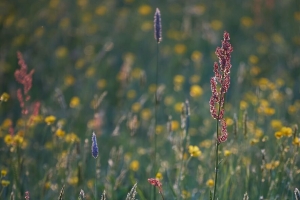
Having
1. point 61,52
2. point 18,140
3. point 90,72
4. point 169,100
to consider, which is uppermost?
point 61,52

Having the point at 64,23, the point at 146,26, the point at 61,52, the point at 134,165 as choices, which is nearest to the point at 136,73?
the point at 61,52

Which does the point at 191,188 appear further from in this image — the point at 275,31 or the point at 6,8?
the point at 6,8

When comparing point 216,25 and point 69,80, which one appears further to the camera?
point 216,25

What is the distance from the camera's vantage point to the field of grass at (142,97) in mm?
2875

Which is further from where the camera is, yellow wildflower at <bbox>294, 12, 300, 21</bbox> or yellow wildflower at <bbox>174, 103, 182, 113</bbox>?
yellow wildflower at <bbox>294, 12, 300, 21</bbox>

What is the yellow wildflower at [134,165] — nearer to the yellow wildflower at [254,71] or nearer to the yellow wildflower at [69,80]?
the yellow wildflower at [69,80]

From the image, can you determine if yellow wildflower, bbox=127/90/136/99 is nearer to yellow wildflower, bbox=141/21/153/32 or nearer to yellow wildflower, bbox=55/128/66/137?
yellow wildflower, bbox=141/21/153/32

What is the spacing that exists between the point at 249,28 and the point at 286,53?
0.83 meters

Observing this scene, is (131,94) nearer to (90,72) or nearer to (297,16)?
(90,72)

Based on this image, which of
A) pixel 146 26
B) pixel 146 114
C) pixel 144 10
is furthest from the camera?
pixel 144 10

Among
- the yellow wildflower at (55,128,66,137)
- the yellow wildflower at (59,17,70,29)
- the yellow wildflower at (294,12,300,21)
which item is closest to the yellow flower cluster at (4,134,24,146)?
the yellow wildflower at (55,128,66,137)

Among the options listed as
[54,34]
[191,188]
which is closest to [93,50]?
[54,34]

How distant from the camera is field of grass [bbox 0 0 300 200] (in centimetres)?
288

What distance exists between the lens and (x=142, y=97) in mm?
4684
